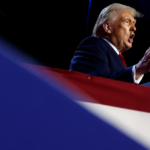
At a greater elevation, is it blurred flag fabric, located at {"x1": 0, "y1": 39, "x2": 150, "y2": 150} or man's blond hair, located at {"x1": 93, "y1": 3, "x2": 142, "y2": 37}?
man's blond hair, located at {"x1": 93, "y1": 3, "x2": 142, "y2": 37}

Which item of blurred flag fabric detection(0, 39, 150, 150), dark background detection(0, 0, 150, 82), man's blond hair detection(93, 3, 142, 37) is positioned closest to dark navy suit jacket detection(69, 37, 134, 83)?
man's blond hair detection(93, 3, 142, 37)

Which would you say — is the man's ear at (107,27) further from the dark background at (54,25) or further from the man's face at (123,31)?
the dark background at (54,25)

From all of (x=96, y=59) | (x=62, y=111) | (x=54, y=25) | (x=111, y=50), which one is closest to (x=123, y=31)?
(x=111, y=50)

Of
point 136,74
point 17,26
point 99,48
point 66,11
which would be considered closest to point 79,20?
point 66,11

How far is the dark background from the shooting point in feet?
10.6

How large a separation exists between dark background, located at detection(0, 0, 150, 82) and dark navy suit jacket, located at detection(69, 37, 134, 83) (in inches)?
78.7

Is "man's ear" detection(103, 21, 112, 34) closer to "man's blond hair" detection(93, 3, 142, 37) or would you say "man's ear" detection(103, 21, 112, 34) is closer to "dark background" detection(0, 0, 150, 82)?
"man's blond hair" detection(93, 3, 142, 37)

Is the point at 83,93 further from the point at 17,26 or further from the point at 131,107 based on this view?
the point at 17,26

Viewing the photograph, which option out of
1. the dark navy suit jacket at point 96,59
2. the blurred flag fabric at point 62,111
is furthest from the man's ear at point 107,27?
the blurred flag fabric at point 62,111

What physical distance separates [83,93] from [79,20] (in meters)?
2.91

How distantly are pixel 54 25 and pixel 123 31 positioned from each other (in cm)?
217

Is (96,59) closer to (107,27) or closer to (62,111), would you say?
(107,27)

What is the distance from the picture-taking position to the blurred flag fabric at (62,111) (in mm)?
506

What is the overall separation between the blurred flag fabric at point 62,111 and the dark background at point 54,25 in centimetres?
265
